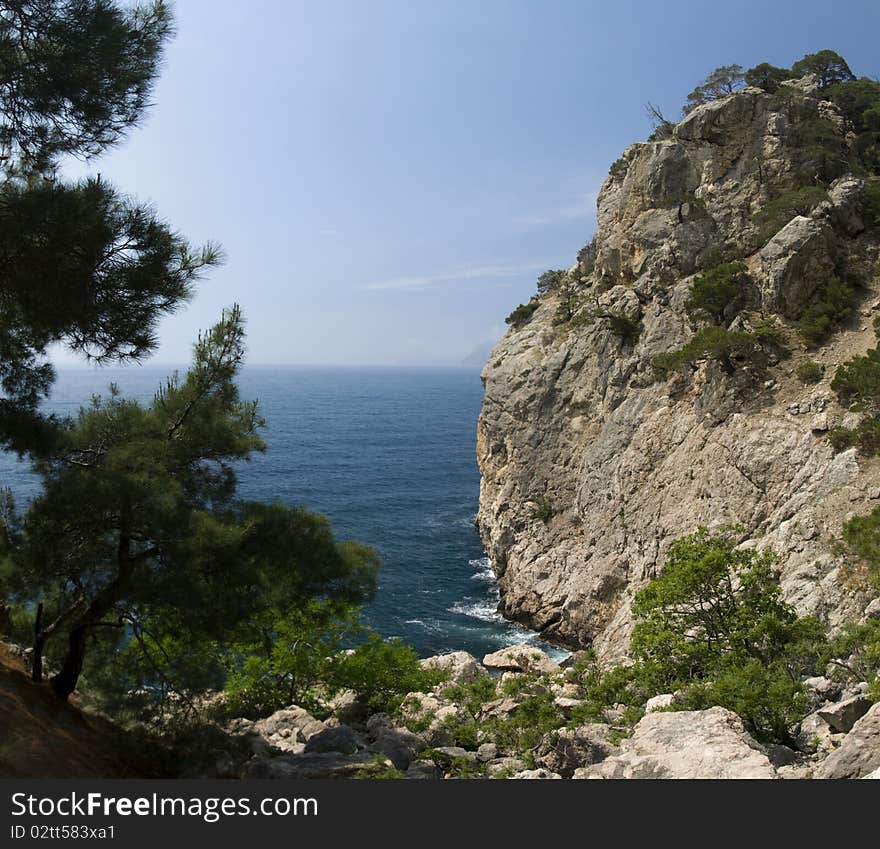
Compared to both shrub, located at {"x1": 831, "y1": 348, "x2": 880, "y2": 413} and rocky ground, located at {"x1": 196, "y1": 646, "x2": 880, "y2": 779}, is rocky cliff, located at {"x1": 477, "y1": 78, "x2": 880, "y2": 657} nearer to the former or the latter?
shrub, located at {"x1": 831, "y1": 348, "x2": 880, "y2": 413}

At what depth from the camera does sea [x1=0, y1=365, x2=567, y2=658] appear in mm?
29922

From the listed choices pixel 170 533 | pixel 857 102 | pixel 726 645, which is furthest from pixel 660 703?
pixel 857 102

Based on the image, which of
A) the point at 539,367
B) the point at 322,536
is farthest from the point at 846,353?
the point at 322,536

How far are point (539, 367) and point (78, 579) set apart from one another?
30821 mm

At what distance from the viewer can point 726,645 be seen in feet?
39.8

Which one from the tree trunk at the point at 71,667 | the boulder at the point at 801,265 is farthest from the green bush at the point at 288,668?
the boulder at the point at 801,265

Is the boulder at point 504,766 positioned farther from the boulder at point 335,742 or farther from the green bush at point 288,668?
the green bush at point 288,668

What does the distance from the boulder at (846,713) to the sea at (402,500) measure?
7.54m

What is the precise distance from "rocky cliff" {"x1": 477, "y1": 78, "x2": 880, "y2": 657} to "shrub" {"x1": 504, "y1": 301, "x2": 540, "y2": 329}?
8.45ft

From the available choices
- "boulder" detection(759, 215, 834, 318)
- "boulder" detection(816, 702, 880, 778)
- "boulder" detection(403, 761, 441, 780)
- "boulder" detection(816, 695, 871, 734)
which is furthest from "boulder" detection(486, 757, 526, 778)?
"boulder" detection(759, 215, 834, 318)

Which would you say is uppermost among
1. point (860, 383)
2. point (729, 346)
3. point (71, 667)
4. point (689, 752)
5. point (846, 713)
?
point (729, 346)

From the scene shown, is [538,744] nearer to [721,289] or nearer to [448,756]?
[448,756]

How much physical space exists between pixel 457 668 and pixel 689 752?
10705 millimetres

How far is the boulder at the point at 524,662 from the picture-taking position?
1988 centimetres
